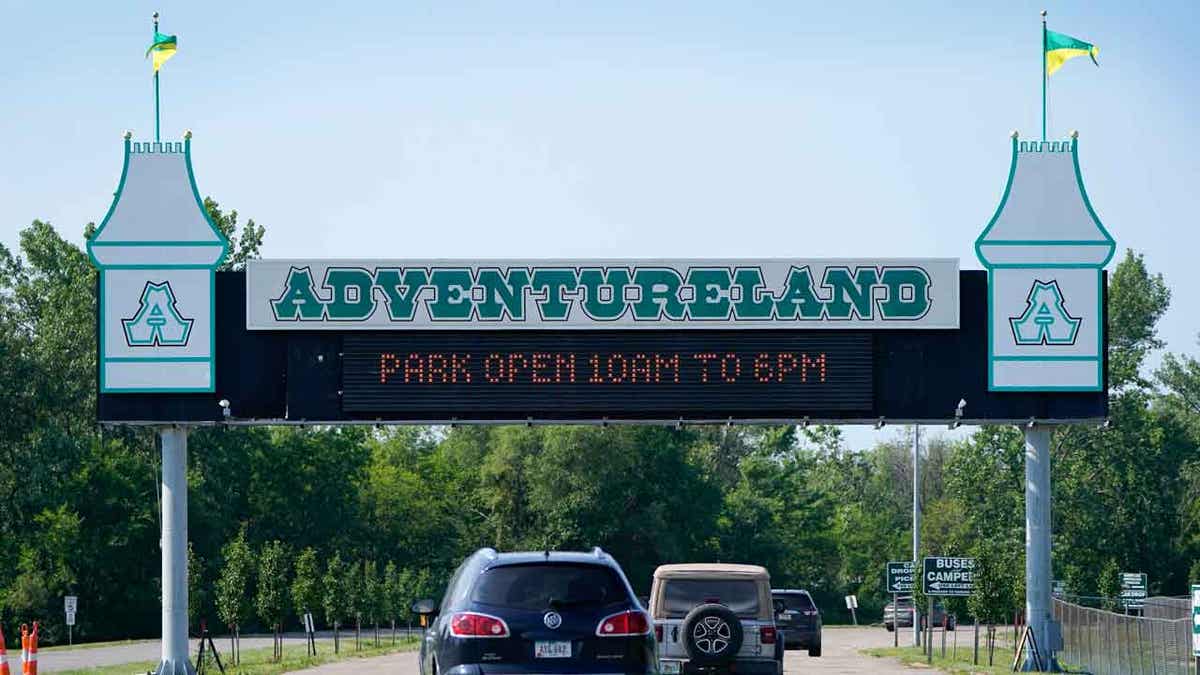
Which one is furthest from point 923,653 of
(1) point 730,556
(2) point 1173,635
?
(1) point 730,556

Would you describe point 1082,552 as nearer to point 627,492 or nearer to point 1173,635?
point 627,492

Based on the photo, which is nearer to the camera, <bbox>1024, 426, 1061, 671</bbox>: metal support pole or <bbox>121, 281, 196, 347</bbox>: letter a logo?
<bbox>121, 281, 196, 347</bbox>: letter a logo

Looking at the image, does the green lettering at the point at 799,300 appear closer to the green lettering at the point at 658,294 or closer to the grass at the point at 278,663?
the green lettering at the point at 658,294

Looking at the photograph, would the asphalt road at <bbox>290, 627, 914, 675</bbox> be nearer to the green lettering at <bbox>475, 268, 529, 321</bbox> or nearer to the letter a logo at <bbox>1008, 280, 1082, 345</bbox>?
the letter a logo at <bbox>1008, 280, 1082, 345</bbox>

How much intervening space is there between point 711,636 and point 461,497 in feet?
255

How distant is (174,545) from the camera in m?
33.6

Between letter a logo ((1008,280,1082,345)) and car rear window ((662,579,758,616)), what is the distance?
8407 millimetres

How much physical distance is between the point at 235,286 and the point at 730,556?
239ft

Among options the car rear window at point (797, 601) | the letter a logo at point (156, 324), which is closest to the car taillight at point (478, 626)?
the letter a logo at point (156, 324)

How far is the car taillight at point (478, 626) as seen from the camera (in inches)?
671

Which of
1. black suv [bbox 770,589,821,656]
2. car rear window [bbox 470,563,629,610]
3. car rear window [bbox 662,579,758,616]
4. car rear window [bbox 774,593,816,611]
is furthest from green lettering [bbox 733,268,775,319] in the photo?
car rear window [bbox 470,563,629,610]

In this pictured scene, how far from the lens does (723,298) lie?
107 ft

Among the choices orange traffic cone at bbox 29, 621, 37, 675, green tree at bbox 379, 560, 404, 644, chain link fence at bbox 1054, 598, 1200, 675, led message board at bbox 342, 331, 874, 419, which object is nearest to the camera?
orange traffic cone at bbox 29, 621, 37, 675

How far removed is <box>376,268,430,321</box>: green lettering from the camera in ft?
107
